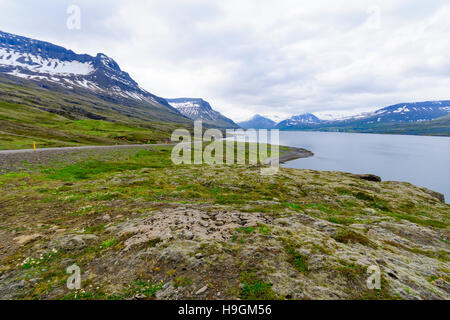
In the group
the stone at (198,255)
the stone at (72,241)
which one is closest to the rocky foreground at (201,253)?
the stone at (72,241)

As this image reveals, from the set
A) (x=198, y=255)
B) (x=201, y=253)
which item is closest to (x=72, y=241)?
(x=198, y=255)

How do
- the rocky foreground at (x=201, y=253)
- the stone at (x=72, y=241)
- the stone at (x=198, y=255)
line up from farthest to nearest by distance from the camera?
1. the stone at (x=72, y=241)
2. the stone at (x=198, y=255)
3. the rocky foreground at (x=201, y=253)

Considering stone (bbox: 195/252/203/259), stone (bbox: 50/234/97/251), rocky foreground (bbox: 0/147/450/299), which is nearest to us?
rocky foreground (bbox: 0/147/450/299)

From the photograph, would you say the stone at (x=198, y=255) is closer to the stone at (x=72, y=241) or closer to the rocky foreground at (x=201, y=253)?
the rocky foreground at (x=201, y=253)

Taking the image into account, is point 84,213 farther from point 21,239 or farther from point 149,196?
point 149,196

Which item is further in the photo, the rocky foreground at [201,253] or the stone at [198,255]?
the stone at [198,255]

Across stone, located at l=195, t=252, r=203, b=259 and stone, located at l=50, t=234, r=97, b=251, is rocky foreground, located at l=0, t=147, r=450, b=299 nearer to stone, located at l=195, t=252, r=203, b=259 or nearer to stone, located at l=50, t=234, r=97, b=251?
stone, located at l=50, t=234, r=97, b=251

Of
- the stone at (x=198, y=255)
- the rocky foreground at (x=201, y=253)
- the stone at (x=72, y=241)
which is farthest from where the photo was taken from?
the stone at (x=72, y=241)

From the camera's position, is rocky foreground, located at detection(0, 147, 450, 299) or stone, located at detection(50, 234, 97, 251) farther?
stone, located at detection(50, 234, 97, 251)

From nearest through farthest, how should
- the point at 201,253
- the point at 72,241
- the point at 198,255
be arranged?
the point at 198,255 < the point at 201,253 < the point at 72,241

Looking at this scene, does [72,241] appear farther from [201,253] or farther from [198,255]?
[201,253]

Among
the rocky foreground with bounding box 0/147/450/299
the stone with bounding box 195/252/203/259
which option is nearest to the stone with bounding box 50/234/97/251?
the rocky foreground with bounding box 0/147/450/299
